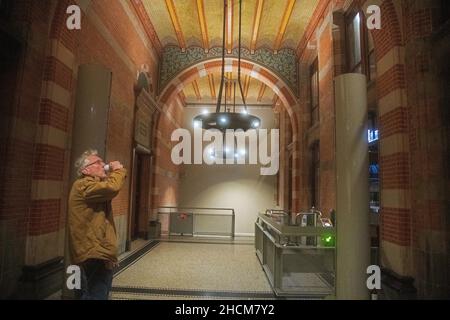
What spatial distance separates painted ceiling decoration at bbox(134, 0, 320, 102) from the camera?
6273mm

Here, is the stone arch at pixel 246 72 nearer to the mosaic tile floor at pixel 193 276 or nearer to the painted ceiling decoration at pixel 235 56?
the painted ceiling decoration at pixel 235 56

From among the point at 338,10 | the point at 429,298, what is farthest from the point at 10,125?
the point at 338,10

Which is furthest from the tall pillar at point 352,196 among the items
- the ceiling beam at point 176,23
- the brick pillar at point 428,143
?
the ceiling beam at point 176,23

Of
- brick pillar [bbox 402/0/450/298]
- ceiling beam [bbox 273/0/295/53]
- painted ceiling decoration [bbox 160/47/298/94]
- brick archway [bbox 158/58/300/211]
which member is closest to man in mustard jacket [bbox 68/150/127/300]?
brick pillar [bbox 402/0/450/298]

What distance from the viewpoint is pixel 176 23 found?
702 centimetres

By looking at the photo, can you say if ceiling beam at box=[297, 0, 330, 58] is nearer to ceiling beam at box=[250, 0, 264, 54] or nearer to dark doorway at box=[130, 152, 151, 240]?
ceiling beam at box=[250, 0, 264, 54]

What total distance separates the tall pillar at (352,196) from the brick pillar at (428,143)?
3.04 ft

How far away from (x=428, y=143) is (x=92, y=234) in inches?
124

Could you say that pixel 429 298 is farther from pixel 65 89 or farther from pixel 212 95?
pixel 212 95

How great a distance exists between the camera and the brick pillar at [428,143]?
273cm

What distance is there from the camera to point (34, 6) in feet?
10.6

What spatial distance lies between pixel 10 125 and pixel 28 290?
169cm

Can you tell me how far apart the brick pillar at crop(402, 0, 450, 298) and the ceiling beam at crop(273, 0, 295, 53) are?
3464 mm

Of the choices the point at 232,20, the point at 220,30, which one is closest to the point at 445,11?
the point at 232,20
